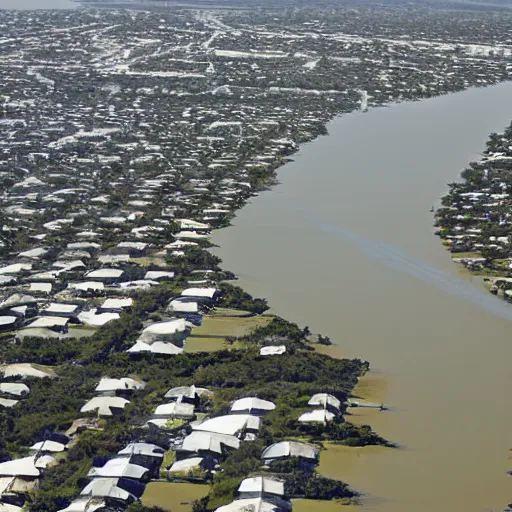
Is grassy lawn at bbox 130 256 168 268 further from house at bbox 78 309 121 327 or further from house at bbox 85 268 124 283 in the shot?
house at bbox 78 309 121 327

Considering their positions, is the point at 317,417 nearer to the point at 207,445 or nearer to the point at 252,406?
the point at 252,406

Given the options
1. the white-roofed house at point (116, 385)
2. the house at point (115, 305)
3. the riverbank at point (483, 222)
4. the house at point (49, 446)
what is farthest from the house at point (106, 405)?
the riverbank at point (483, 222)

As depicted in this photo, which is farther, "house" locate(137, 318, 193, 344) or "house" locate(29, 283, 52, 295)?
"house" locate(29, 283, 52, 295)

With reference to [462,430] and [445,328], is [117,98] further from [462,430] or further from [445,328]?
[462,430]

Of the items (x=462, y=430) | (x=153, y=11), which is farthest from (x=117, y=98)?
(x=153, y=11)

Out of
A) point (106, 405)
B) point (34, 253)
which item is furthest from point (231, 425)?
point (34, 253)

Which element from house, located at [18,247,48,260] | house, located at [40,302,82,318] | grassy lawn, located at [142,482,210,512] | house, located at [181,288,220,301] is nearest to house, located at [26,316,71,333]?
house, located at [40,302,82,318]

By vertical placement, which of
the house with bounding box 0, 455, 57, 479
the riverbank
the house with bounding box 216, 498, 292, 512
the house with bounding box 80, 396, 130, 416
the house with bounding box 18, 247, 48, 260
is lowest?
the riverbank
